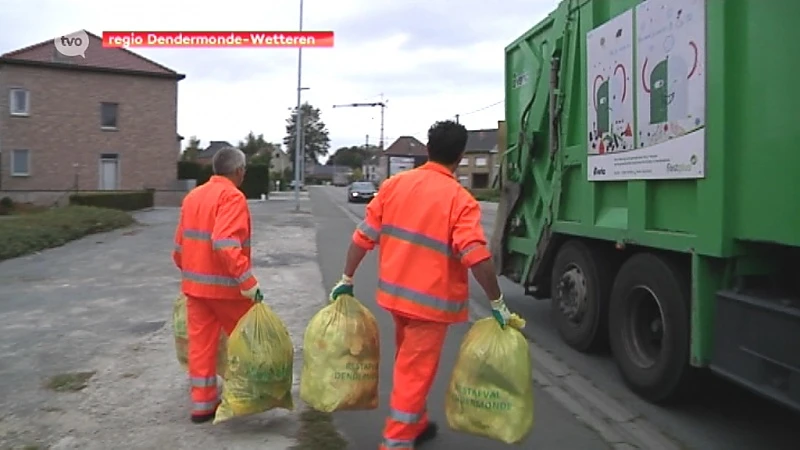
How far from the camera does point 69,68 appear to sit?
129 feet

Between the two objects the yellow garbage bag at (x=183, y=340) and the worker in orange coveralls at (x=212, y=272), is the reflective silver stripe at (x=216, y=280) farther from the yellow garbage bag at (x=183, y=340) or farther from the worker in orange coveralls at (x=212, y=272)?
the yellow garbage bag at (x=183, y=340)

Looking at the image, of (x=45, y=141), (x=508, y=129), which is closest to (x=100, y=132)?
(x=45, y=141)

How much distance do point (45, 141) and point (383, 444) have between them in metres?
39.5

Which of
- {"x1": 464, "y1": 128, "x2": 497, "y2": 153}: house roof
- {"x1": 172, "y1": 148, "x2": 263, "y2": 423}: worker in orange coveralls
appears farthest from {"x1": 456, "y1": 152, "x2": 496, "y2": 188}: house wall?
{"x1": 172, "y1": 148, "x2": 263, "y2": 423}: worker in orange coveralls

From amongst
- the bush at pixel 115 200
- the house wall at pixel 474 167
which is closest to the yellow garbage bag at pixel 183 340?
the bush at pixel 115 200

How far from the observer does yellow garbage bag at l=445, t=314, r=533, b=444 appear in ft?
12.9

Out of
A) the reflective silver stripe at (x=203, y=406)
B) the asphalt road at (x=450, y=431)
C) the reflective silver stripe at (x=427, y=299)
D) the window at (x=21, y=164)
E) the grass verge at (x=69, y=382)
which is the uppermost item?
the window at (x=21, y=164)

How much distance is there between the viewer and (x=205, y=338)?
16.0 feet

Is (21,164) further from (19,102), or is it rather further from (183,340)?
(183,340)

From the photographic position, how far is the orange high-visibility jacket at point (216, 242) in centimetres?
456

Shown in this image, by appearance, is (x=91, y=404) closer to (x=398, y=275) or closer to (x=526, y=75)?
(x=398, y=275)

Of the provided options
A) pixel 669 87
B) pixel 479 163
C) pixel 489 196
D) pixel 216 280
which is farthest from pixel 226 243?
pixel 479 163

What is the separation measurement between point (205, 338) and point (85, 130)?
38.3m

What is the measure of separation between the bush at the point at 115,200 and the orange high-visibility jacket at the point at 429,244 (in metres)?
26.5
